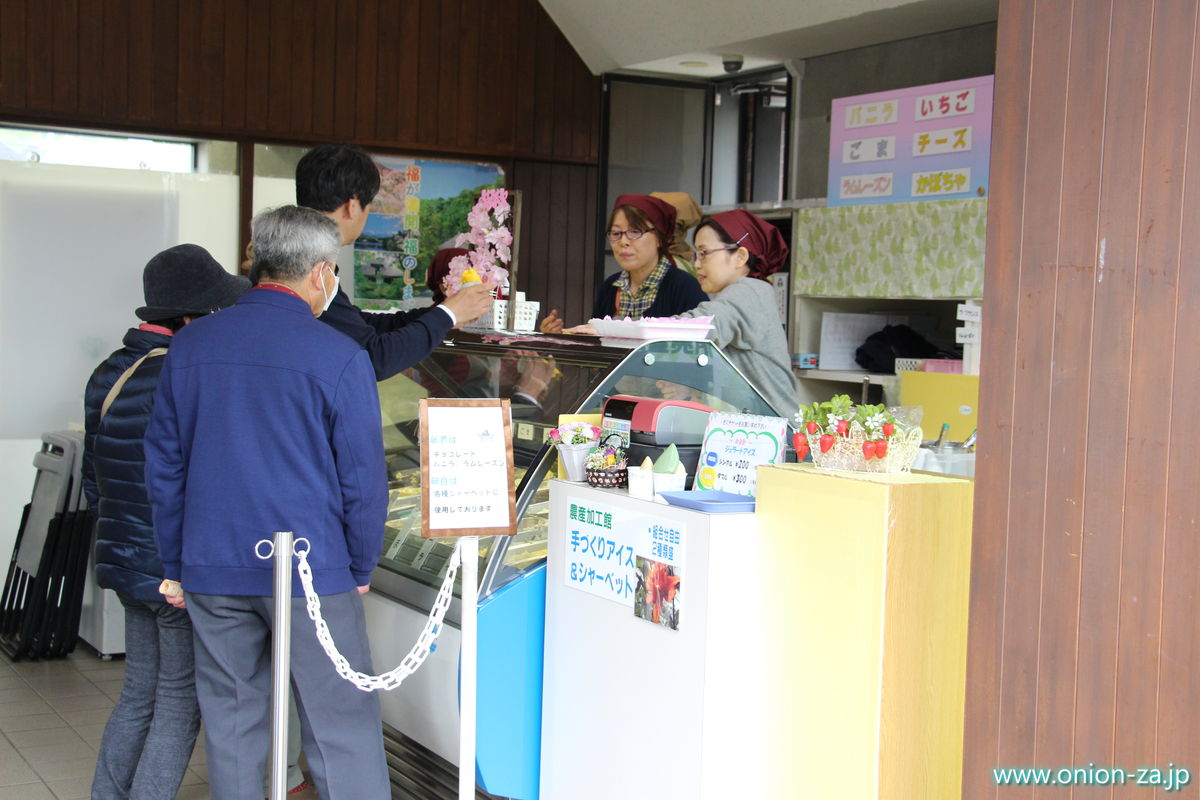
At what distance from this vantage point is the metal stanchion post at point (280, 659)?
8.25 ft

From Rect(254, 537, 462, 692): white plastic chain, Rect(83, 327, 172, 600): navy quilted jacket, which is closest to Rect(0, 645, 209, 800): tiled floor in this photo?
Rect(83, 327, 172, 600): navy quilted jacket

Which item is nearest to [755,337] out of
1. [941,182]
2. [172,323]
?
[172,323]

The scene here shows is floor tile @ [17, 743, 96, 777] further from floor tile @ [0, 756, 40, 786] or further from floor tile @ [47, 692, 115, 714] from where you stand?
floor tile @ [47, 692, 115, 714]

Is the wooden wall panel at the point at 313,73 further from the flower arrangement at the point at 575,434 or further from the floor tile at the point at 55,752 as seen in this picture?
the flower arrangement at the point at 575,434

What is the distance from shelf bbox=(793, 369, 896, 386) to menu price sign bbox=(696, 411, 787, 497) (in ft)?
11.6

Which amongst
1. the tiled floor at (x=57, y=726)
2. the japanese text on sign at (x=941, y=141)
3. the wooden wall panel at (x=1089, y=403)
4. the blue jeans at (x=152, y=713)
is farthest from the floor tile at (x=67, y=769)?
the japanese text on sign at (x=941, y=141)

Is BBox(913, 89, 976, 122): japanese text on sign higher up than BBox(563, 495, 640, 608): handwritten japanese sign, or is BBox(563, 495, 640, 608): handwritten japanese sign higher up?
BBox(913, 89, 976, 122): japanese text on sign

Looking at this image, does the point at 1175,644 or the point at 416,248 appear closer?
the point at 1175,644

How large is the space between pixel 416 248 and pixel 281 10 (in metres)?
1.56

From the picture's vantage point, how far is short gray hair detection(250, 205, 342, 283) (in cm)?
285

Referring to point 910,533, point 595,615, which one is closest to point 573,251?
point 595,615

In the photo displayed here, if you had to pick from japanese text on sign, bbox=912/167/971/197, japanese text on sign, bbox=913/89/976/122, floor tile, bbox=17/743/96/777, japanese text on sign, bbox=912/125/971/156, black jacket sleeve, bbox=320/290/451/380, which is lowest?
floor tile, bbox=17/743/96/777

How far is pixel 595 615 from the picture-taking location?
305cm

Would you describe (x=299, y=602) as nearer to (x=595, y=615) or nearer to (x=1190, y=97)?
(x=595, y=615)
